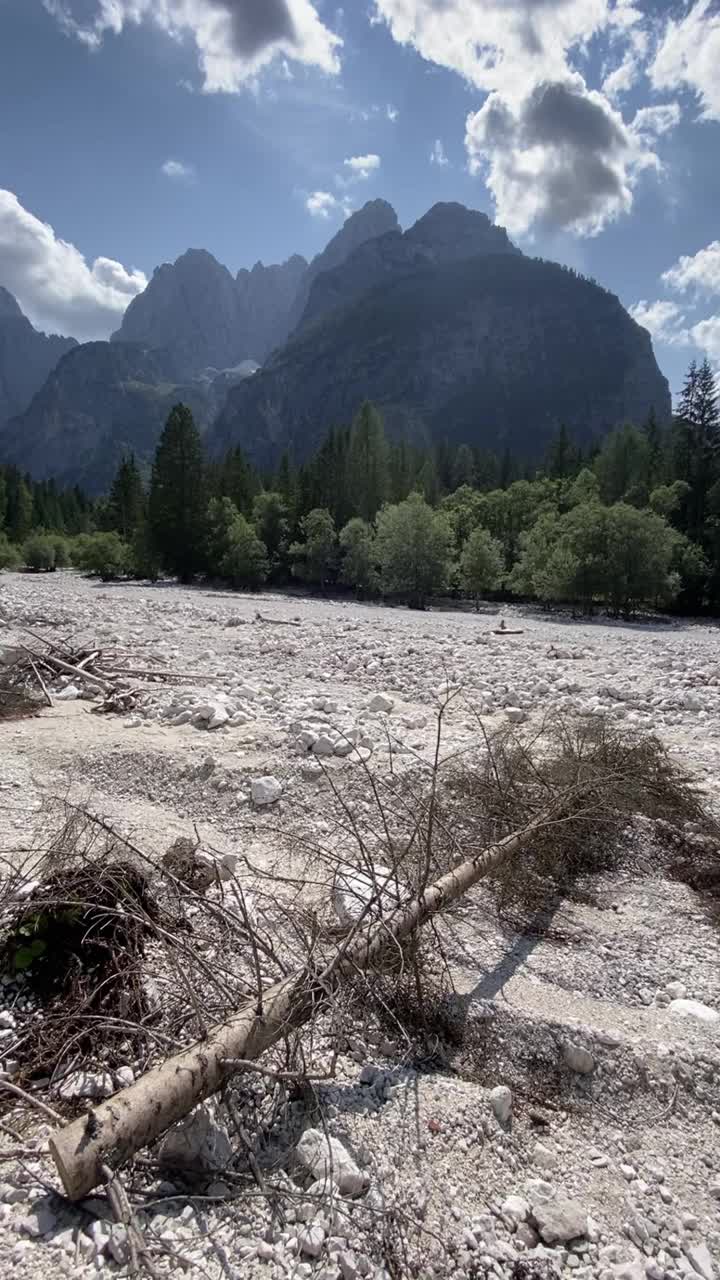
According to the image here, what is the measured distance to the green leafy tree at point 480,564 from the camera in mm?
46125

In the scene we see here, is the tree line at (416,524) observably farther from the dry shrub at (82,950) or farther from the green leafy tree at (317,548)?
the dry shrub at (82,950)

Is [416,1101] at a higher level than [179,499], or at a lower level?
lower

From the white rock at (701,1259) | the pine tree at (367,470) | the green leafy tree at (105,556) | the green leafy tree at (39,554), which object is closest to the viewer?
the white rock at (701,1259)

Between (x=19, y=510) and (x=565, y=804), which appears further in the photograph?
(x=19, y=510)

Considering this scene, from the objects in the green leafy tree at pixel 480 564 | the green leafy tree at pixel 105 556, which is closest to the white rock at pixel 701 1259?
the green leafy tree at pixel 480 564

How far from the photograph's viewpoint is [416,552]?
46.0m

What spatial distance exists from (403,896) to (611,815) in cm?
251

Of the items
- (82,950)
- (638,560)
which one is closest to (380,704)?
(82,950)

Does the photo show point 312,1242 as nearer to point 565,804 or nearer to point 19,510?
point 565,804

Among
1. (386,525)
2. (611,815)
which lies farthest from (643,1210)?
(386,525)

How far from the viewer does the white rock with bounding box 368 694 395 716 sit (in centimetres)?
904

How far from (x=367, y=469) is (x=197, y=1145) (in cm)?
6389

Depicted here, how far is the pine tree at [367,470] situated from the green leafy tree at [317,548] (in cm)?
759

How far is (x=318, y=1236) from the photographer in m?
2.22
